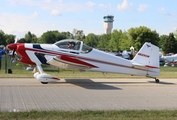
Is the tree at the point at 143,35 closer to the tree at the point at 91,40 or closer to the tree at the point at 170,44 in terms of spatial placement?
the tree at the point at 170,44

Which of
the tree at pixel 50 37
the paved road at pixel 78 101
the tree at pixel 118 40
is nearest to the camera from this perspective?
the paved road at pixel 78 101

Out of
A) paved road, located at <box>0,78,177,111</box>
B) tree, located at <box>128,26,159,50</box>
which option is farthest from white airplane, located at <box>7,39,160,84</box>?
tree, located at <box>128,26,159,50</box>

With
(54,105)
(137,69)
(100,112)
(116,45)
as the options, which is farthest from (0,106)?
(116,45)

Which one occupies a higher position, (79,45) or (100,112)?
(79,45)

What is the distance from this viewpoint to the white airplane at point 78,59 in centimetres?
1249

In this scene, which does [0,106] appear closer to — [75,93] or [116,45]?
[75,93]

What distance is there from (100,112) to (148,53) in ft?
27.5

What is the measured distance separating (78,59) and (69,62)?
1.04m

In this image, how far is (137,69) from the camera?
47.0 feet

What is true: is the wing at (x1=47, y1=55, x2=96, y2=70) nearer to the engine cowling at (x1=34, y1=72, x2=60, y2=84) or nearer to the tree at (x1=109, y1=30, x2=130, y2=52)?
the engine cowling at (x1=34, y1=72, x2=60, y2=84)

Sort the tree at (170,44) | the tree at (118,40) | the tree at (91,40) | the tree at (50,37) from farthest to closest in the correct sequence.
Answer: the tree at (91,40)
the tree at (50,37)
the tree at (118,40)
the tree at (170,44)

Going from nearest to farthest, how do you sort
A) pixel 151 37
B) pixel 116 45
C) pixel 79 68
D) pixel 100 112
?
pixel 100 112 < pixel 79 68 < pixel 151 37 < pixel 116 45

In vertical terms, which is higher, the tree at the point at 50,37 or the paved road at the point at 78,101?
the tree at the point at 50,37

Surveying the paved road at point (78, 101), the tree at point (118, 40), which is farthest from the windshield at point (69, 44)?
the tree at point (118, 40)
